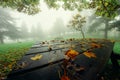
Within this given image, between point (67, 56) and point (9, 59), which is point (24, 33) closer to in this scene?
point (9, 59)

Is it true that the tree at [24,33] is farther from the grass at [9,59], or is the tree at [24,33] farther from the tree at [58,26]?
the grass at [9,59]

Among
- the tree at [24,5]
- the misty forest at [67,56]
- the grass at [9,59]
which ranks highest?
the tree at [24,5]

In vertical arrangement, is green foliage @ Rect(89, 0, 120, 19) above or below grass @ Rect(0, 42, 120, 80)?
above

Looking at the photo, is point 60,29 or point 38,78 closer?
point 38,78

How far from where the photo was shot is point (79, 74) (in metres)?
1.23

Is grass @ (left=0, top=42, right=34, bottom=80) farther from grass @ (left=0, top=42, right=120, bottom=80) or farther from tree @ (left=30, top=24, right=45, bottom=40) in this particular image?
tree @ (left=30, top=24, right=45, bottom=40)

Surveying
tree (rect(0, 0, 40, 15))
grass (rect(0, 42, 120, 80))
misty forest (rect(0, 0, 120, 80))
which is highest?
tree (rect(0, 0, 40, 15))

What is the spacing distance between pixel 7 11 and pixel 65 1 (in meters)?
36.9

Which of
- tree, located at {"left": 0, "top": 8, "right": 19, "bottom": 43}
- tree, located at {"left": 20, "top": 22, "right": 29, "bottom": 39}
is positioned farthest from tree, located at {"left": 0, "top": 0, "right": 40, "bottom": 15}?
tree, located at {"left": 20, "top": 22, "right": 29, "bottom": 39}

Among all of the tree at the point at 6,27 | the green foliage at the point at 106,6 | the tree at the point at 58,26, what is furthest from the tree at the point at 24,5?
the tree at the point at 58,26

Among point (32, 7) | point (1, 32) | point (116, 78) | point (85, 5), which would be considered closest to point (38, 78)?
point (116, 78)

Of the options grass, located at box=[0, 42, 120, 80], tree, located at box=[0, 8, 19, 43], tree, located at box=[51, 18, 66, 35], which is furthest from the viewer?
tree, located at box=[51, 18, 66, 35]

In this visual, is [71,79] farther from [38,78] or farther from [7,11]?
[7,11]

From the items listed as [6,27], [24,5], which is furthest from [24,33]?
[24,5]
